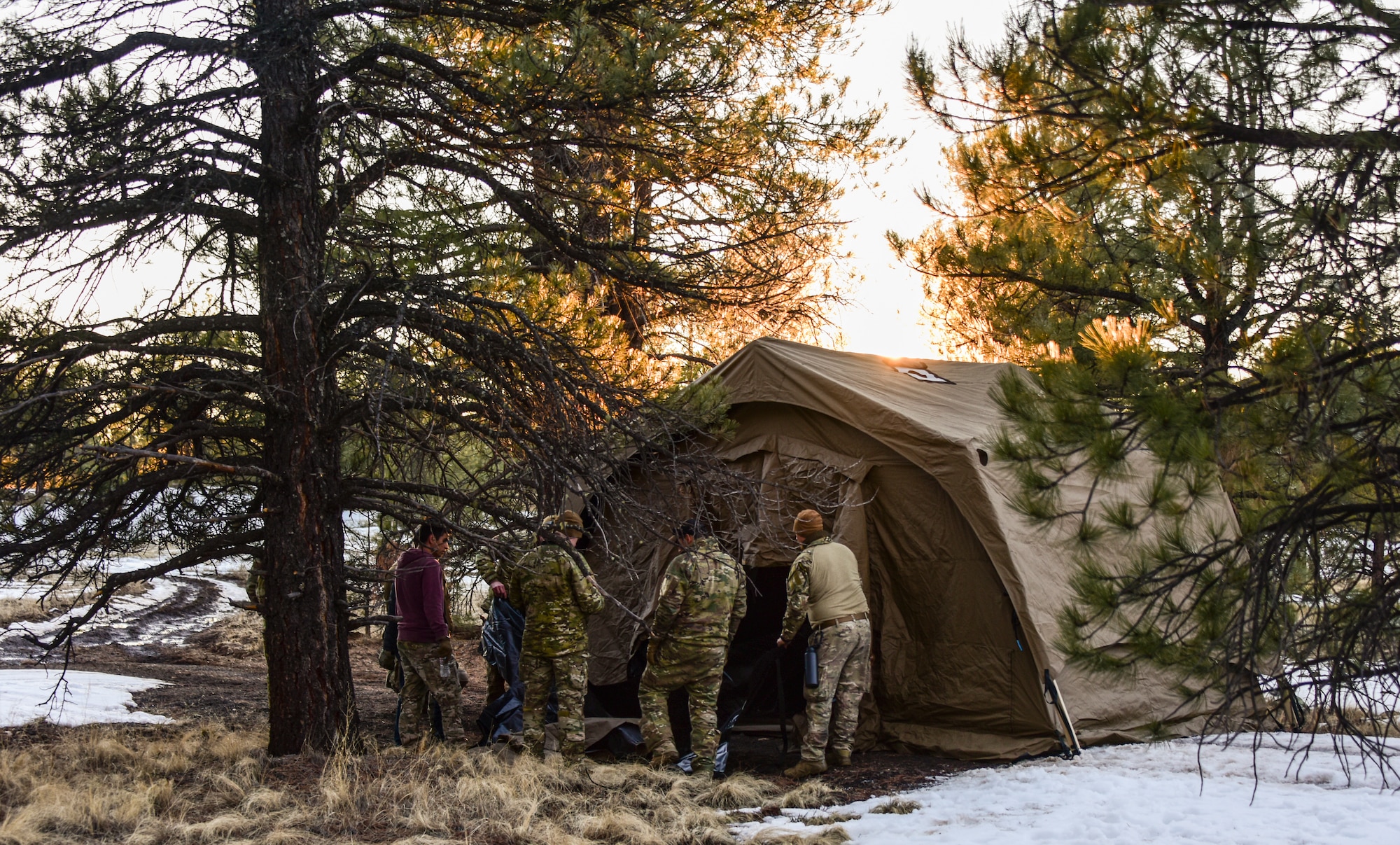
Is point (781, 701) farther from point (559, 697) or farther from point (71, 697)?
point (71, 697)

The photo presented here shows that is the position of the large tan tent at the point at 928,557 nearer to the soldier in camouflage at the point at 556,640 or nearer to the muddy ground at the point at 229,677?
the muddy ground at the point at 229,677

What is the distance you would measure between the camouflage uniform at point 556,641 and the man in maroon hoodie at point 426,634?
0.59m

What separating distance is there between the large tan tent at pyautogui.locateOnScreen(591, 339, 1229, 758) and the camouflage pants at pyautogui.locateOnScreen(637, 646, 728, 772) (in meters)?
0.91

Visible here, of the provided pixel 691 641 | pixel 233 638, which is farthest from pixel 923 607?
pixel 233 638

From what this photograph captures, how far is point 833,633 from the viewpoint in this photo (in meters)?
6.88

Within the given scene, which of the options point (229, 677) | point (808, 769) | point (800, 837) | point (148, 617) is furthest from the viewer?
point (148, 617)

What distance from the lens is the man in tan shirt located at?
6.83 metres

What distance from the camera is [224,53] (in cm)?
622

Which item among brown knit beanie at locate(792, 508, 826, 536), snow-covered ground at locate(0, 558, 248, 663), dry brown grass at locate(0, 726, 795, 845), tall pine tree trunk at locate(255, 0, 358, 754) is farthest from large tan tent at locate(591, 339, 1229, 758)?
snow-covered ground at locate(0, 558, 248, 663)

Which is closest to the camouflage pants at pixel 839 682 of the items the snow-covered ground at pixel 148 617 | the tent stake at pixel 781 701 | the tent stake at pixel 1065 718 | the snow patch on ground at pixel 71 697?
the tent stake at pixel 781 701

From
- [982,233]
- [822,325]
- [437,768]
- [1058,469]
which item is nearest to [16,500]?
[437,768]

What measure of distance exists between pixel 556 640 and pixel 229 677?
6.20 metres

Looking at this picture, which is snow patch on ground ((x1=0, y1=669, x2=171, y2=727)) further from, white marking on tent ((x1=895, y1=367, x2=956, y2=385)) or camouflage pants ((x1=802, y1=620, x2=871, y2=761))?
white marking on tent ((x1=895, y1=367, x2=956, y2=385))

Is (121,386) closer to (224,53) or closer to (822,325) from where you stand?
(224,53)
